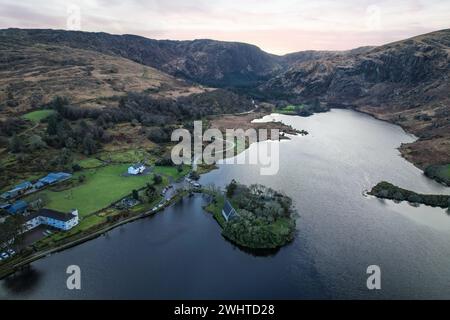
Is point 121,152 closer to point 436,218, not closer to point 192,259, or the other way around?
point 192,259

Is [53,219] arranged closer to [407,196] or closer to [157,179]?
[157,179]

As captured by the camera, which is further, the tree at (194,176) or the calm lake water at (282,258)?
the tree at (194,176)

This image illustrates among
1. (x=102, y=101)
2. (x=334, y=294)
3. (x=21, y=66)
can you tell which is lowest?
(x=334, y=294)

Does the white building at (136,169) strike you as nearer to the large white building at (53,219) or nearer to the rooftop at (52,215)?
the large white building at (53,219)

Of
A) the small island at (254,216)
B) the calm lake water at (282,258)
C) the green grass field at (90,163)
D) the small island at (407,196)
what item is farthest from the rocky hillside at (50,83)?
the small island at (407,196)

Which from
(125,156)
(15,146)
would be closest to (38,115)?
(15,146)

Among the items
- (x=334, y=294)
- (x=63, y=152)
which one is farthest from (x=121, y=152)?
(x=334, y=294)

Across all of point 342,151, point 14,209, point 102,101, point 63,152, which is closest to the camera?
point 14,209
